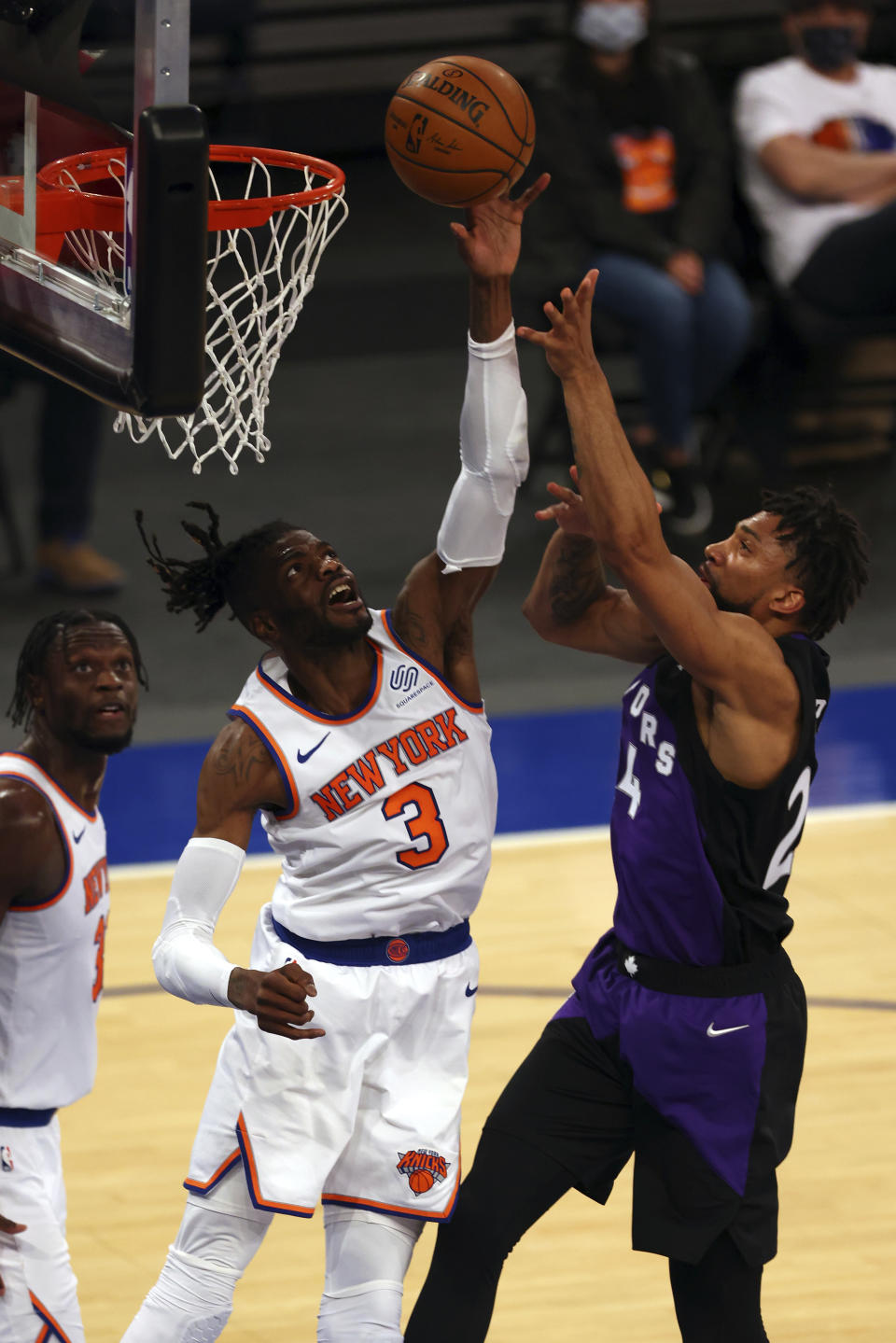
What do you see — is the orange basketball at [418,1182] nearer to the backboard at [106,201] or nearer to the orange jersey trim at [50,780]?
the orange jersey trim at [50,780]

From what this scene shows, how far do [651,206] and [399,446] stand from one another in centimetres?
224

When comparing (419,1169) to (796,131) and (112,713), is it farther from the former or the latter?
(796,131)

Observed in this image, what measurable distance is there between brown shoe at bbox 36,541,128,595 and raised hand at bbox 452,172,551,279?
5321 millimetres

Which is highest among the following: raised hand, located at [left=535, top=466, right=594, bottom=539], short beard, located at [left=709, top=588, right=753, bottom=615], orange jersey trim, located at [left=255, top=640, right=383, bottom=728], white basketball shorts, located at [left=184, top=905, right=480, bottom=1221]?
raised hand, located at [left=535, top=466, right=594, bottom=539]

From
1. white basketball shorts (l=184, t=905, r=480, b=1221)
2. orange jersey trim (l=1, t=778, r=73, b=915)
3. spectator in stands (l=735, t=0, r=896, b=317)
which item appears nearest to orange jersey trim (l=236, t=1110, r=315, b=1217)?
white basketball shorts (l=184, t=905, r=480, b=1221)

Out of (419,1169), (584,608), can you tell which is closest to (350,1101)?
(419,1169)

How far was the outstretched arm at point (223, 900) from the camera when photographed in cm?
331

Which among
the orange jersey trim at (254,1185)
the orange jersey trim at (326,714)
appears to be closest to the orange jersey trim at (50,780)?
the orange jersey trim at (326,714)

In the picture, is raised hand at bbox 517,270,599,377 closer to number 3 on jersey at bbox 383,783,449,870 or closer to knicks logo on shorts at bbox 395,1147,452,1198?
number 3 on jersey at bbox 383,783,449,870

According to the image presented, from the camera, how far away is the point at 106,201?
3342 mm

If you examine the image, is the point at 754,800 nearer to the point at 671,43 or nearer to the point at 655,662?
the point at 655,662

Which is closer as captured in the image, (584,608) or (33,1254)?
(33,1254)

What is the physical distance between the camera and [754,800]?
367cm

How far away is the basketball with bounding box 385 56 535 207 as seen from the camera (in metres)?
3.82
